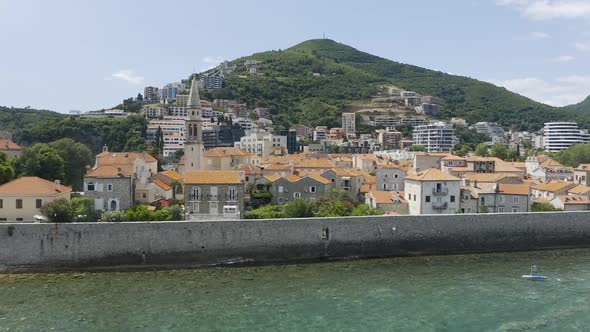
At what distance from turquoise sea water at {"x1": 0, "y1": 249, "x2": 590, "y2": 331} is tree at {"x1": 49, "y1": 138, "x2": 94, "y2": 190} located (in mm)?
21463

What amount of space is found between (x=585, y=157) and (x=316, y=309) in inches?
2770

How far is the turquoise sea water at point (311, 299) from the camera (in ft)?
63.3

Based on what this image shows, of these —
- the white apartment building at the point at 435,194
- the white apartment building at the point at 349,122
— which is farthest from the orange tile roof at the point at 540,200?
the white apartment building at the point at 349,122

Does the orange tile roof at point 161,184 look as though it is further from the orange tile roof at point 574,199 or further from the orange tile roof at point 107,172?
the orange tile roof at point 574,199

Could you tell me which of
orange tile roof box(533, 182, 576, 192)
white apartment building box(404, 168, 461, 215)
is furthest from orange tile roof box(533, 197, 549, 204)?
white apartment building box(404, 168, 461, 215)

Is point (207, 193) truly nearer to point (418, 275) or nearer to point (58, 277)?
point (58, 277)

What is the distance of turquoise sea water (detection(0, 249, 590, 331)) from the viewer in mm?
19297

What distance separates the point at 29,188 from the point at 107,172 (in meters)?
5.09

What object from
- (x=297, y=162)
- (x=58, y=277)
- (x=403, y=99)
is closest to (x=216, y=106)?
(x=403, y=99)

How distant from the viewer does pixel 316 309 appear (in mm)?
20844

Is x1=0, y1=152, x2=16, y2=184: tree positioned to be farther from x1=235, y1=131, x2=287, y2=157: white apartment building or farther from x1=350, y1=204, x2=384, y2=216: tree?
x1=235, y1=131, x2=287, y2=157: white apartment building

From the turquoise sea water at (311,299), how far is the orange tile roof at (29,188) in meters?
6.72

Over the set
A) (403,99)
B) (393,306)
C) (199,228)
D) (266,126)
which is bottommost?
(393,306)

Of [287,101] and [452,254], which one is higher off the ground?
[287,101]
